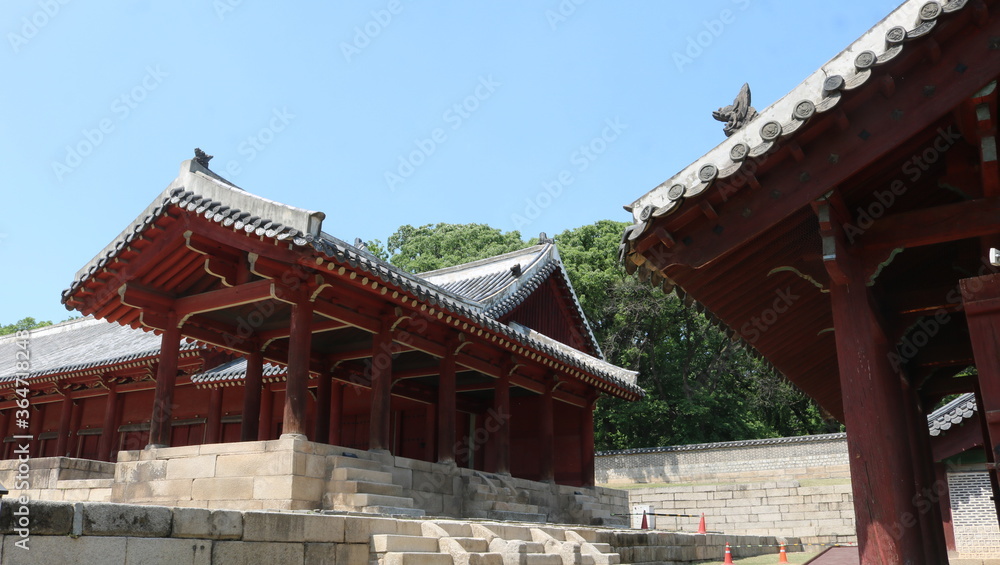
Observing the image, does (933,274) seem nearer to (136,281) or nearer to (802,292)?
(802,292)

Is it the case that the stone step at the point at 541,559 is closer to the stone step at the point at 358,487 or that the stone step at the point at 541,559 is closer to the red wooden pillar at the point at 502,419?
the stone step at the point at 358,487

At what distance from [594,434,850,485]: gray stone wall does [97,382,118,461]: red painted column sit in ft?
58.9

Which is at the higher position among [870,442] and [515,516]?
[870,442]

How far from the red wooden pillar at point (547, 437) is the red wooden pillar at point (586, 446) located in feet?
6.72

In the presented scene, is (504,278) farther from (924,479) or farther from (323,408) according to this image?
(924,479)

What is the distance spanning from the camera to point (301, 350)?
1126 centimetres

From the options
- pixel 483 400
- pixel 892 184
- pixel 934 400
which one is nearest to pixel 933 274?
pixel 892 184

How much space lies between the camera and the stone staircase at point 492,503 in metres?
13.0

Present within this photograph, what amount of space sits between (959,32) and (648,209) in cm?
230

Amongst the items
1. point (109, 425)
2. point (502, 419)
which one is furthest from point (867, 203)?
point (109, 425)

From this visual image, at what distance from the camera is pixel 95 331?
26094mm

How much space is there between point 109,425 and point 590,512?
13200 millimetres

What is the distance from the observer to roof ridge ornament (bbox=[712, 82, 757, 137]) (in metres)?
5.81

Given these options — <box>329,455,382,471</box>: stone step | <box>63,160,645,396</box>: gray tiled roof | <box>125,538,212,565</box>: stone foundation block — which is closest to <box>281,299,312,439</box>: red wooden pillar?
<box>329,455,382,471</box>: stone step
